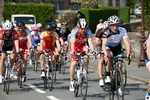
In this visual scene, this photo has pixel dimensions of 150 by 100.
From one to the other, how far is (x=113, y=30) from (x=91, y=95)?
2236 millimetres

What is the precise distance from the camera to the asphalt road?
13.1m

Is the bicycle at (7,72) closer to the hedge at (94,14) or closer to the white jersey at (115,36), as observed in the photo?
the white jersey at (115,36)

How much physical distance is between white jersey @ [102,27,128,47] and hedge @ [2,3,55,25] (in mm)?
36294

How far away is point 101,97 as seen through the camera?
43.1 feet

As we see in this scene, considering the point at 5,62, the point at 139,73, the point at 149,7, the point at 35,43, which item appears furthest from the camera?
the point at 149,7

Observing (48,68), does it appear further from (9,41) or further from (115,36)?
(115,36)

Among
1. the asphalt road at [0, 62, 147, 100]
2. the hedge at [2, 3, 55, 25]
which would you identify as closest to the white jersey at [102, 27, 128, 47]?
the asphalt road at [0, 62, 147, 100]

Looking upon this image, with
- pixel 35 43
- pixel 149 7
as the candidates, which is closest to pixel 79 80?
pixel 35 43

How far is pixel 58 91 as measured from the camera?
1438 cm

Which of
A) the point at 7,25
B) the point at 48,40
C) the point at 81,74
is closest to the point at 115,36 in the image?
the point at 81,74

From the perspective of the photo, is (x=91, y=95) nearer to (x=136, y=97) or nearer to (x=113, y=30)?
(x=136, y=97)

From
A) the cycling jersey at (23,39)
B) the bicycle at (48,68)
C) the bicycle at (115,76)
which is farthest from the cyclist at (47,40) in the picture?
the bicycle at (115,76)

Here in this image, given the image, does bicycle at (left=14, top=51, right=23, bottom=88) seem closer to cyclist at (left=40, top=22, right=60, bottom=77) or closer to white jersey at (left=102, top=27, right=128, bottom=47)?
cyclist at (left=40, top=22, right=60, bottom=77)

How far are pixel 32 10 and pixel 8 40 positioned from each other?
114 ft
